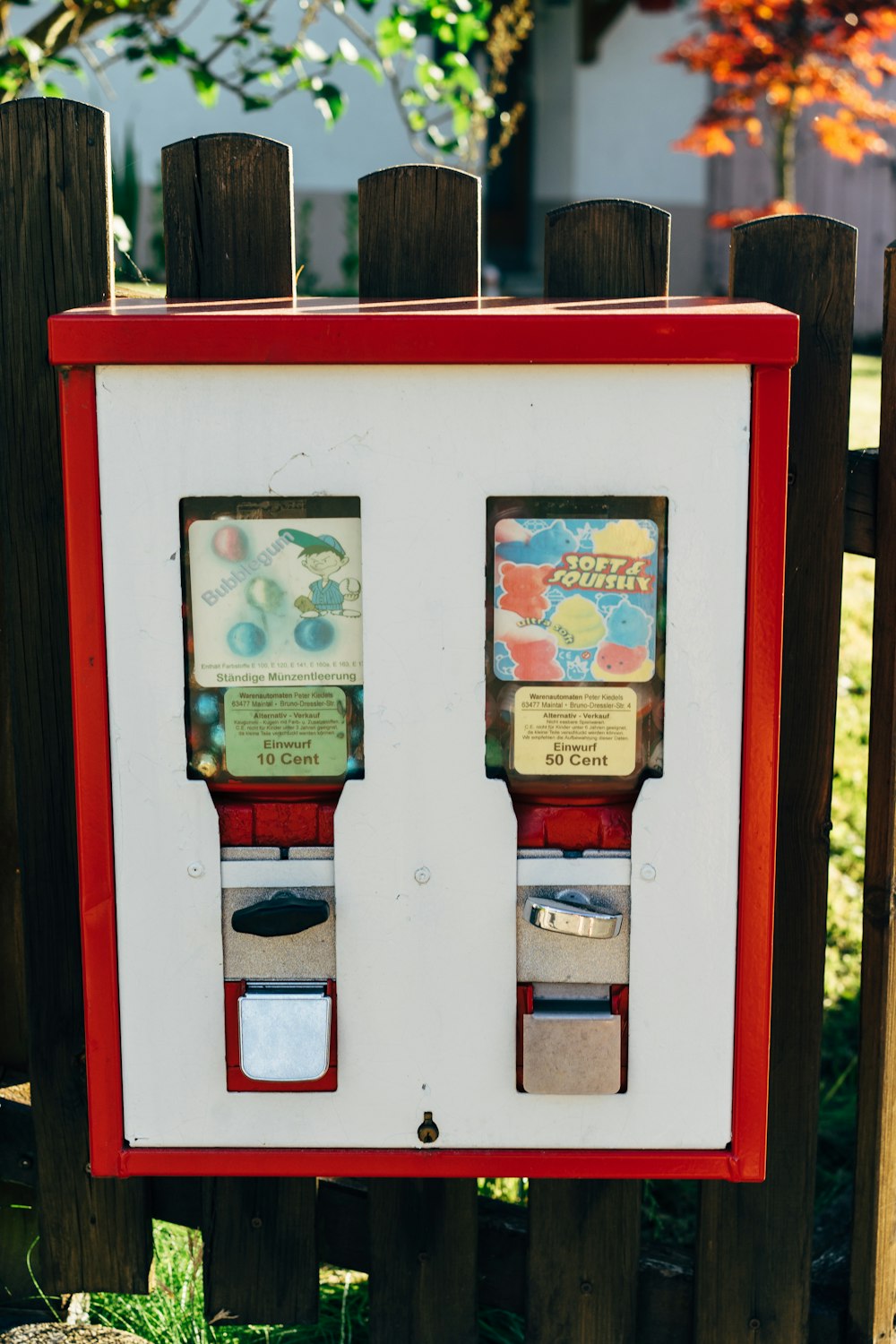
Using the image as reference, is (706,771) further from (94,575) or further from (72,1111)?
(72,1111)

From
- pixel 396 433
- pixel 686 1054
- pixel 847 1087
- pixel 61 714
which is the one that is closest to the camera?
pixel 396 433

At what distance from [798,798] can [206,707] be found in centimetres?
86

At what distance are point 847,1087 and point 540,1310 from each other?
1250 mm

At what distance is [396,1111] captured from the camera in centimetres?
175

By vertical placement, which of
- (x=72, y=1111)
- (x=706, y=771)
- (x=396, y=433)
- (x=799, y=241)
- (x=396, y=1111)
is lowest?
(x=72, y=1111)

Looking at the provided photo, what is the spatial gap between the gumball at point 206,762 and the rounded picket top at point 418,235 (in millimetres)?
661

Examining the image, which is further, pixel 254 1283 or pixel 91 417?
pixel 254 1283

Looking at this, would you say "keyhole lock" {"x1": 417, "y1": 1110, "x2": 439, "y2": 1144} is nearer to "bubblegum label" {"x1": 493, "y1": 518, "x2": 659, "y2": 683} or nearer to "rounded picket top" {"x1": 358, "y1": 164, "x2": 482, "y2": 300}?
"bubblegum label" {"x1": 493, "y1": 518, "x2": 659, "y2": 683}

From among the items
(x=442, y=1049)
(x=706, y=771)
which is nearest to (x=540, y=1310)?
(x=442, y=1049)

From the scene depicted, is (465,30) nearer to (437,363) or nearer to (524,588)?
(437,363)

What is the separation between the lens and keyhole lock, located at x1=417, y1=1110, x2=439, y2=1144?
1756 mm

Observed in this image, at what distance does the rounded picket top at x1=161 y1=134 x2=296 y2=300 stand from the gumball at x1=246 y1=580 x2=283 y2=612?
1.50 feet

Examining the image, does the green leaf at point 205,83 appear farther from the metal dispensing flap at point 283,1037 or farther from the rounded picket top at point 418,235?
the metal dispensing flap at point 283,1037

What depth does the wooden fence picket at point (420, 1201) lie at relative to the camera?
6.06 ft
